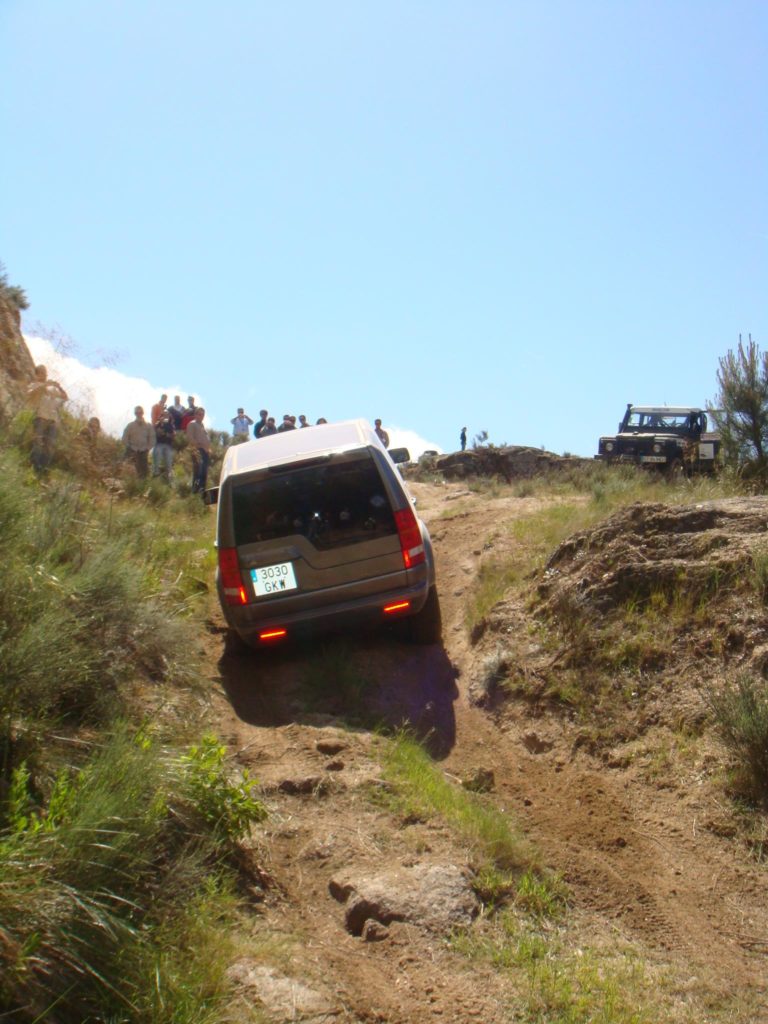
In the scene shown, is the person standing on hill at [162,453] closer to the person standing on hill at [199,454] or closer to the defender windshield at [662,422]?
the person standing on hill at [199,454]

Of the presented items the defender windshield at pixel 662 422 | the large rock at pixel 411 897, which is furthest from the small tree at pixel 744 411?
the large rock at pixel 411 897

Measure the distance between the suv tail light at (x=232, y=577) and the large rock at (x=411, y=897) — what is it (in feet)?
11.2

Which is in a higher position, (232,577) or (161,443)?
(161,443)

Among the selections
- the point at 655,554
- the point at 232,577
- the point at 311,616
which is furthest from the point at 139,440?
the point at 655,554

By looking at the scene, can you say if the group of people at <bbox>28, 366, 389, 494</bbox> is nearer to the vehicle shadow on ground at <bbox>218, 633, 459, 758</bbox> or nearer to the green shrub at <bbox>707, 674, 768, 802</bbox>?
the vehicle shadow on ground at <bbox>218, 633, 459, 758</bbox>

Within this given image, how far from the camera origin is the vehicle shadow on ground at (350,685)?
6.49 m

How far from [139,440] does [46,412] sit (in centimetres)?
391

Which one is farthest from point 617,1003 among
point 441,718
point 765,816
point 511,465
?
point 511,465

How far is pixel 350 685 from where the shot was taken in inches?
276

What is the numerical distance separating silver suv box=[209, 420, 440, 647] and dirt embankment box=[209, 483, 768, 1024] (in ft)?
1.55

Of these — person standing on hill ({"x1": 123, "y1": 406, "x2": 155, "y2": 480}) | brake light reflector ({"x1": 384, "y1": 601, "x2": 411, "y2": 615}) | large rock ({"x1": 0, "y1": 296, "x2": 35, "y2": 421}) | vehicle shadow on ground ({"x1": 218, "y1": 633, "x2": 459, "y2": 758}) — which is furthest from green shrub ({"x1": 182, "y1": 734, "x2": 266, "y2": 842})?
person standing on hill ({"x1": 123, "y1": 406, "x2": 155, "y2": 480})

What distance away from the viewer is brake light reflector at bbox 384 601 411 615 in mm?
7379

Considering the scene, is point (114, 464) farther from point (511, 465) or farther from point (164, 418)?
point (511, 465)

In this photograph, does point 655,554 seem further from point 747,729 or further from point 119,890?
point 119,890
